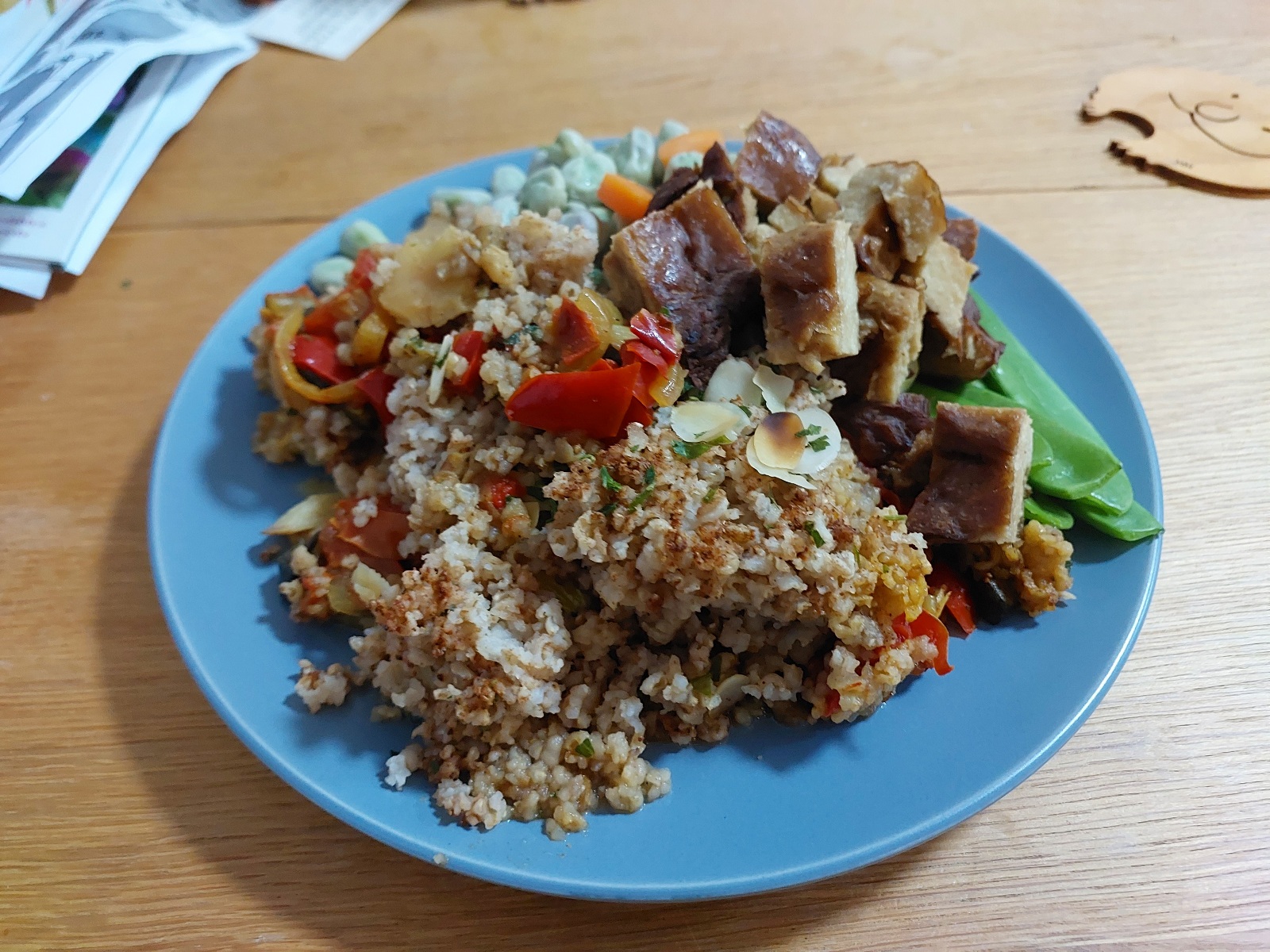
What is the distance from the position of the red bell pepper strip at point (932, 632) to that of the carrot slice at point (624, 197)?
4.00ft

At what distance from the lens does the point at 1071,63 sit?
3291 mm

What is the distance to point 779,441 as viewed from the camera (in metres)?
1.54

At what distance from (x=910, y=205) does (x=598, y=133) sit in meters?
1.72

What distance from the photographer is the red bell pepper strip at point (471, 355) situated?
1.74m

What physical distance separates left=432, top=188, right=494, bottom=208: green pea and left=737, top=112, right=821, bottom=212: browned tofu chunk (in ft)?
2.51

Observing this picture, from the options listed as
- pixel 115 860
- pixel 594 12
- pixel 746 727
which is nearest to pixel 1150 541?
pixel 746 727

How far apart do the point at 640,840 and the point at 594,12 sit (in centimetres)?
358

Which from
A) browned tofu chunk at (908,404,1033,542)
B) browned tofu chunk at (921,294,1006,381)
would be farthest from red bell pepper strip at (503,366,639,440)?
browned tofu chunk at (921,294,1006,381)

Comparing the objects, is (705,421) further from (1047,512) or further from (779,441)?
(1047,512)

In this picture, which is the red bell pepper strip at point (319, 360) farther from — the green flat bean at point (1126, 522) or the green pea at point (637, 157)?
the green flat bean at point (1126, 522)

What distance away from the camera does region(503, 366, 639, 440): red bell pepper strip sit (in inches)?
62.6

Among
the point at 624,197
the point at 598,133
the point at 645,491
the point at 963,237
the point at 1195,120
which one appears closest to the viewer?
the point at 645,491

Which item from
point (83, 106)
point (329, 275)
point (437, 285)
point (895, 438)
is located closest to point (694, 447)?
point (895, 438)

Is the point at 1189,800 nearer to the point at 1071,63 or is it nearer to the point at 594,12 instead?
the point at 1071,63
